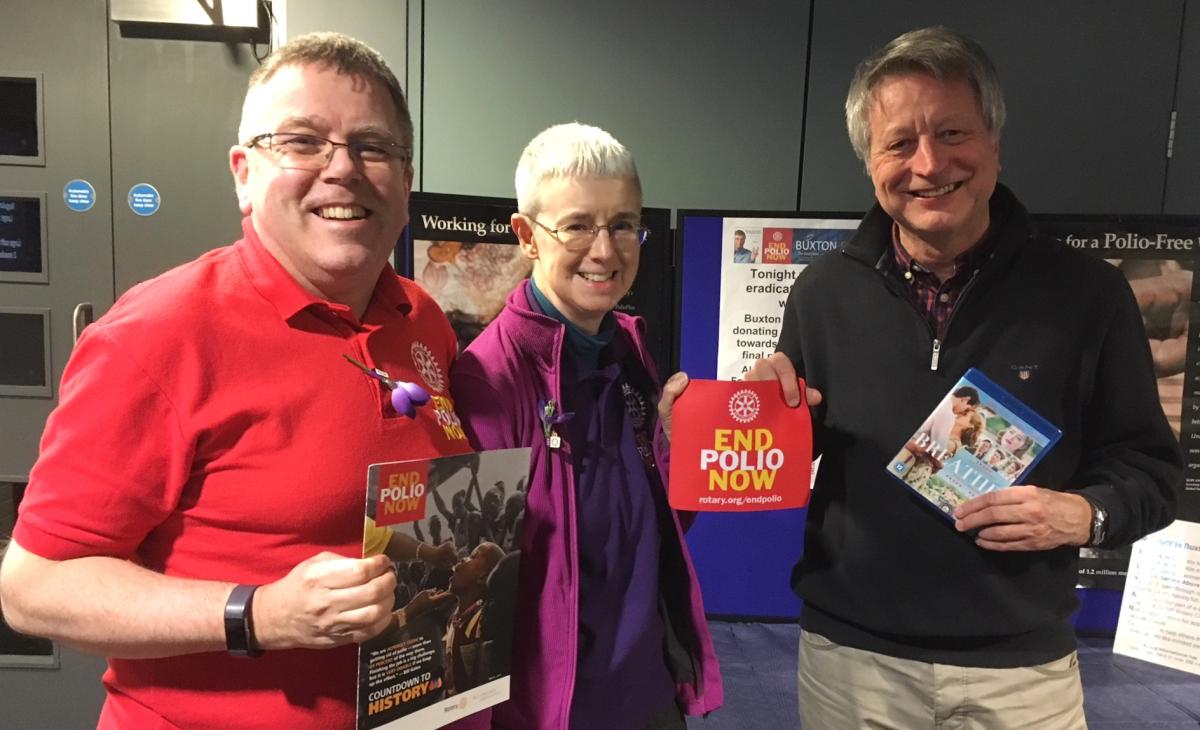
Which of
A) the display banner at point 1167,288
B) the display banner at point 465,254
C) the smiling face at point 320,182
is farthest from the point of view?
the display banner at point 1167,288

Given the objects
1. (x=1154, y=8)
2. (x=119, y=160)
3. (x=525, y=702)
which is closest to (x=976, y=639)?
(x=525, y=702)

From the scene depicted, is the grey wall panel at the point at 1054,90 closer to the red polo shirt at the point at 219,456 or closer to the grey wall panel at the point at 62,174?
the red polo shirt at the point at 219,456

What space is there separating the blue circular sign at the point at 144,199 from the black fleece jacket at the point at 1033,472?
111 inches

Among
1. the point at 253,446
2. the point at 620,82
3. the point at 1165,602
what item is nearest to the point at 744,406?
the point at 253,446

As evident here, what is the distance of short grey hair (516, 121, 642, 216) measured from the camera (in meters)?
1.29

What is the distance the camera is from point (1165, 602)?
279 cm

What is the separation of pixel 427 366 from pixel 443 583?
0.39 metres

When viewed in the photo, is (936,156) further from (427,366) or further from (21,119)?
(21,119)

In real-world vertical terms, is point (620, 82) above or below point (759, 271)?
above

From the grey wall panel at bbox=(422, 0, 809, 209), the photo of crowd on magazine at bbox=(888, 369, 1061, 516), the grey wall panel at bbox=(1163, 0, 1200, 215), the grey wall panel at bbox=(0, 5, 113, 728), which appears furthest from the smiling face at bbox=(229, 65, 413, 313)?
the grey wall panel at bbox=(1163, 0, 1200, 215)

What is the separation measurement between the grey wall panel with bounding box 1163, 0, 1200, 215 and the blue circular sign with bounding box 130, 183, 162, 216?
4409mm

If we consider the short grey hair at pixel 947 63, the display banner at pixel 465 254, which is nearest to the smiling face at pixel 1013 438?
the short grey hair at pixel 947 63

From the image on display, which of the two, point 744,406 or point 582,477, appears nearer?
point 582,477

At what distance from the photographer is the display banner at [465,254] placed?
2.71 m
